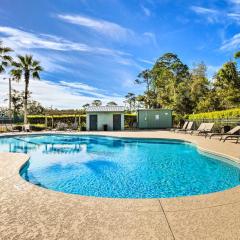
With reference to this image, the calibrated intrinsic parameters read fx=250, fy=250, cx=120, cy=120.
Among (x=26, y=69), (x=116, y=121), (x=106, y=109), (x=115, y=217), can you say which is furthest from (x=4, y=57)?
(x=115, y=217)

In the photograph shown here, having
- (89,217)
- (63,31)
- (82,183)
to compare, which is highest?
(63,31)

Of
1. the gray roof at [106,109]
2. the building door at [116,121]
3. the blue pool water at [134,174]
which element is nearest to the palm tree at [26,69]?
the gray roof at [106,109]

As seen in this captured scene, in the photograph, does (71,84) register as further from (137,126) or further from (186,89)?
(186,89)

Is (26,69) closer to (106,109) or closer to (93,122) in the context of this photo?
(93,122)

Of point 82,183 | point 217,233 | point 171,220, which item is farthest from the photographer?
point 82,183

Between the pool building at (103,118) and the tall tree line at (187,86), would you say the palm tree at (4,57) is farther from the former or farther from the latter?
the tall tree line at (187,86)

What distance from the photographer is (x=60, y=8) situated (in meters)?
14.1

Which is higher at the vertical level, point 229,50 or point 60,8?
point 229,50

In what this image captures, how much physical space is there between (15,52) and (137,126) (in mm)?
15178

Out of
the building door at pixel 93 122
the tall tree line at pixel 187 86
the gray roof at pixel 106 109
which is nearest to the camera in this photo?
the gray roof at pixel 106 109

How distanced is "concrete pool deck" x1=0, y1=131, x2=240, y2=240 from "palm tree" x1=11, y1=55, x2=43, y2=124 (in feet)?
80.6

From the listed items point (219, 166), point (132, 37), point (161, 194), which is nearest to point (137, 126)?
point (132, 37)

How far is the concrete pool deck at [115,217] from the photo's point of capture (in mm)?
2648

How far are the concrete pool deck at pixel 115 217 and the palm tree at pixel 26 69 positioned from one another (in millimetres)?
24565
